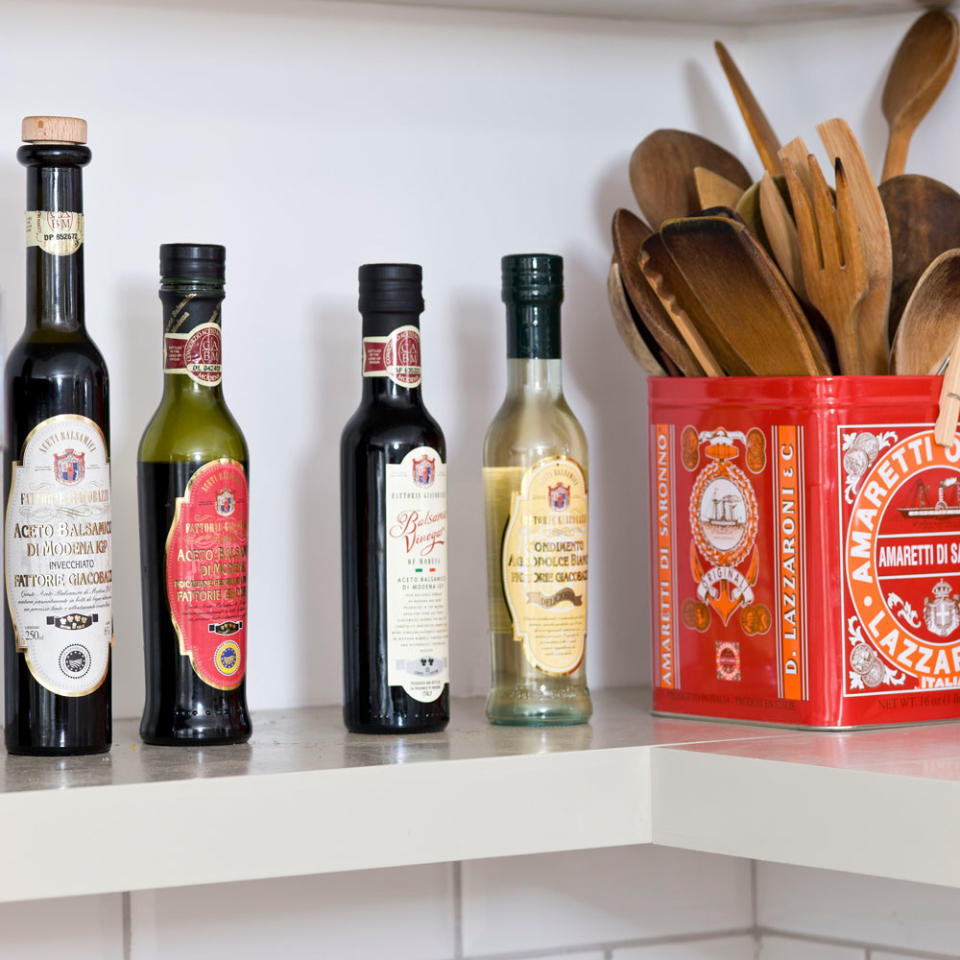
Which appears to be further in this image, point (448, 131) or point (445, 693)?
point (448, 131)

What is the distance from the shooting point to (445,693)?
2.80 ft

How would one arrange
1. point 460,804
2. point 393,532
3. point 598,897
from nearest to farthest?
1. point 460,804
2. point 393,532
3. point 598,897

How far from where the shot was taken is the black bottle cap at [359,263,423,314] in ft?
2.76

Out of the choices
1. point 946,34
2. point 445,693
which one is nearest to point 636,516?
point 445,693

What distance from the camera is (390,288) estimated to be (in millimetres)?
842

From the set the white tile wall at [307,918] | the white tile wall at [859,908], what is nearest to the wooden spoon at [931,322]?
the white tile wall at [859,908]

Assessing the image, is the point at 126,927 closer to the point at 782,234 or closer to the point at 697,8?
the point at 782,234

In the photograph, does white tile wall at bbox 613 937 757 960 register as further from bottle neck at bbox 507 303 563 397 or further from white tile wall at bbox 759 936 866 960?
bottle neck at bbox 507 303 563 397

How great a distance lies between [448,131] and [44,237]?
1.15ft

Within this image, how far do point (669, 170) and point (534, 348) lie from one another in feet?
0.67

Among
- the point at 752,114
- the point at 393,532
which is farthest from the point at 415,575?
the point at 752,114

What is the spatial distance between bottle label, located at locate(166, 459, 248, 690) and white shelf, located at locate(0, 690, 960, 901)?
5 centimetres

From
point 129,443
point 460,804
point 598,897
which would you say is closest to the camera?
point 460,804

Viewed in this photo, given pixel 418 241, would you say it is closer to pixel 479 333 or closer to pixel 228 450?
pixel 479 333
